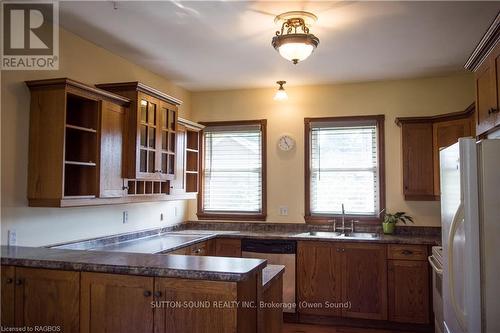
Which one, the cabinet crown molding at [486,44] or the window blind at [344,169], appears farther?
the window blind at [344,169]

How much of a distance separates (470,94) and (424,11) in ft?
6.55

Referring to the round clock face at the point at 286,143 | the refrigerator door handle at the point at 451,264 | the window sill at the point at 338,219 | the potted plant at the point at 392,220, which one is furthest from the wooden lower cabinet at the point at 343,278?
the refrigerator door handle at the point at 451,264

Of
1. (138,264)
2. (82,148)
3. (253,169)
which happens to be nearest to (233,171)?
(253,169)

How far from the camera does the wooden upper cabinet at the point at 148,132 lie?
3.32 m

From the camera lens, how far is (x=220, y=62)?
13.0 feet

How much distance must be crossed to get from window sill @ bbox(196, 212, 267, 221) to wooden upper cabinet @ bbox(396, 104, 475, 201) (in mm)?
1728

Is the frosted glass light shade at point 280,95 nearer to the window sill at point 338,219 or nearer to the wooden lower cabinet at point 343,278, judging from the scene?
the window sill at point 338,219

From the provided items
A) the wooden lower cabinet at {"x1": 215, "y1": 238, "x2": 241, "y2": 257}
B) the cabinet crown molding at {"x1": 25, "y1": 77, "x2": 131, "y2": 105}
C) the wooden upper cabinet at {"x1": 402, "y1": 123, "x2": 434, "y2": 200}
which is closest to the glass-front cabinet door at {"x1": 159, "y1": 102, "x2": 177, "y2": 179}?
the cabinet crown molding at {"x1": 25, "y1": 77, "x2": 131, "y2": 105}

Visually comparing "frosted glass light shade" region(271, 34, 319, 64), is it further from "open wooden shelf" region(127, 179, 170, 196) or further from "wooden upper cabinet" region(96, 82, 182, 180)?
"open wooden shelf" region(127, 179, 170, 196)

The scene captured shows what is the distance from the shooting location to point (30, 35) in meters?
2.86

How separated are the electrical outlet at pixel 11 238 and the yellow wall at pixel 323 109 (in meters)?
2.65

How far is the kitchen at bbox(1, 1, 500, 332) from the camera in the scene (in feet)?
7.02

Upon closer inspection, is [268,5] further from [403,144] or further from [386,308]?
[386,308]

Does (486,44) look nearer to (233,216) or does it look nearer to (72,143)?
(72,143)
